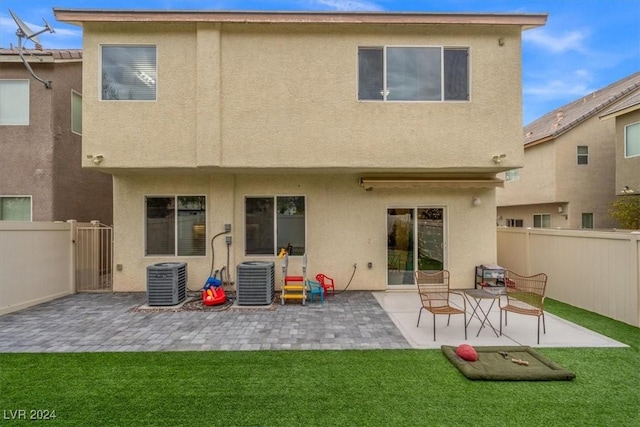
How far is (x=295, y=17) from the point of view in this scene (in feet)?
30.5

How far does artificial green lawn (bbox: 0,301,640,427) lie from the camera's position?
401cm

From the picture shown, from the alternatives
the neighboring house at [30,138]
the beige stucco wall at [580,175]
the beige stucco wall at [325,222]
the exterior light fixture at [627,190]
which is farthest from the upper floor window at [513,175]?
the neighboring house at [30,138]

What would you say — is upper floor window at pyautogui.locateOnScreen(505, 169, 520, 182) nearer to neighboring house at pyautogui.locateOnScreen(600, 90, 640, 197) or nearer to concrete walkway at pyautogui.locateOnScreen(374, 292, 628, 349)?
neighboring house at pyautogui.locateOnScreen(600, 90, 640, 197)

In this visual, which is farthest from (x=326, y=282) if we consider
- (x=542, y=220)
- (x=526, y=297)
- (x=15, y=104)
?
(x=542, y=220)

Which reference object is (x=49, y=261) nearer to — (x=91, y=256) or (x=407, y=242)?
(x=91, y=256)

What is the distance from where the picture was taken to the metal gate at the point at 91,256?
10.9m

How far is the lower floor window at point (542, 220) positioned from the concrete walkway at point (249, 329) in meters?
16.0

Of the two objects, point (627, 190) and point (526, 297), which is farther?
point (627, 190)

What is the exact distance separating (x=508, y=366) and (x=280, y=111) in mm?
8306

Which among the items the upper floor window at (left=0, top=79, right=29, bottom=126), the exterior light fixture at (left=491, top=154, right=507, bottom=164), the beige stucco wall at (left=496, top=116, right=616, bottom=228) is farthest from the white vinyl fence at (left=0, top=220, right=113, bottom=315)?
the beige stucco wall at (left=496, top=116, right=616, bottom=228)

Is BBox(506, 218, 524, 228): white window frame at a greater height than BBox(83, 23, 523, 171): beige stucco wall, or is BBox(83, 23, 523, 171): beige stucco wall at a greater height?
BBox(83, 23, 523, 171): beige stucco wall

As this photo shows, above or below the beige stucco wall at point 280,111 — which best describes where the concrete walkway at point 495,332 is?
below

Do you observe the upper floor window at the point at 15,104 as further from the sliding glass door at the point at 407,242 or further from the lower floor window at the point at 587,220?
the lower floor window at the point at 587,220

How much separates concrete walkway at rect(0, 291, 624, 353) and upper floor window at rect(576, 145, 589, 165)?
1625cm
